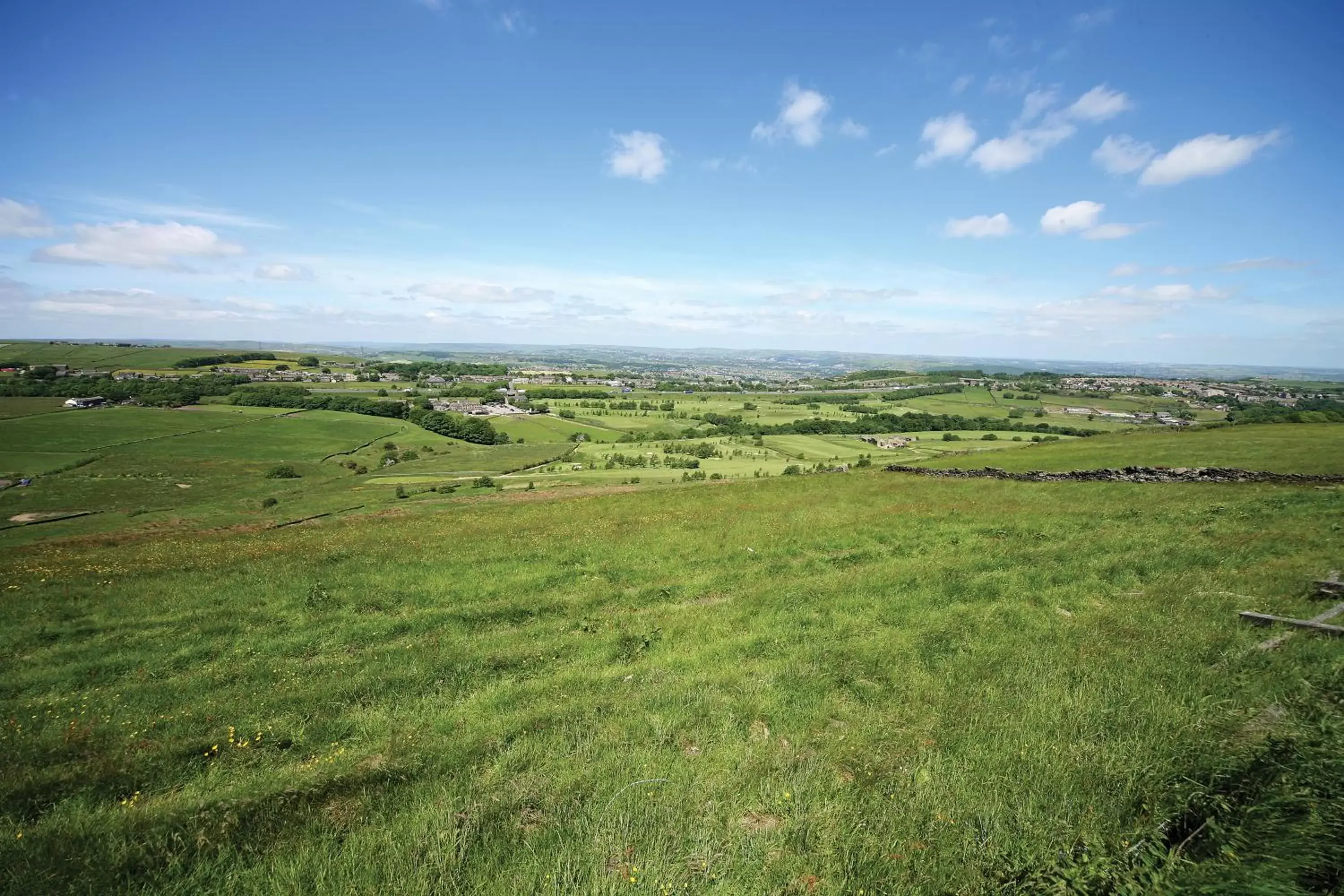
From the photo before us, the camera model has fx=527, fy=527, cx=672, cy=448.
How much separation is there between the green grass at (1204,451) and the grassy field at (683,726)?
1891 centimetres

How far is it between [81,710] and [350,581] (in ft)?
19.6

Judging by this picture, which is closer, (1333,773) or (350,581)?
(1333,773)

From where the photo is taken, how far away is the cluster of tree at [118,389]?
104 m

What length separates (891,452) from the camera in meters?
85.0

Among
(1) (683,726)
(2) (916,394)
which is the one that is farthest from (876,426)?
(1) (683,726)

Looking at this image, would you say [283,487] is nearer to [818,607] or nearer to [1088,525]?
[818,607]

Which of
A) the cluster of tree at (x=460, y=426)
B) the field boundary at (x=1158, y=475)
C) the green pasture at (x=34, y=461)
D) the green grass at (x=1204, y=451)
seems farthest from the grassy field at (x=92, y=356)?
the green grass at (x=1204, y=451)

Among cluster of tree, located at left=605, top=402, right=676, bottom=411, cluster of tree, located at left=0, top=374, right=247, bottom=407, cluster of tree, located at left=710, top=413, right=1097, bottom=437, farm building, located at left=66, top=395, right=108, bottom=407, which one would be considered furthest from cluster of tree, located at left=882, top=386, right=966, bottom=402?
farm building, located at left=66, top=395, right=108, bottom=407

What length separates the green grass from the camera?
90.4 feet

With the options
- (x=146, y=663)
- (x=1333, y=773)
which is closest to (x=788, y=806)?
(x=1333, y=773)

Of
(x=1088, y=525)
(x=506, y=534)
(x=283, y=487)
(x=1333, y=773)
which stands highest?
(x=1333, y=773)

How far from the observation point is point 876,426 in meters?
122

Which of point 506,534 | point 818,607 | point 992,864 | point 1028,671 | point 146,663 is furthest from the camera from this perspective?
point 506,534

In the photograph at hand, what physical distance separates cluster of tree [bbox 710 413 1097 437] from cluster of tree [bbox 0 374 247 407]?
11308 cm
